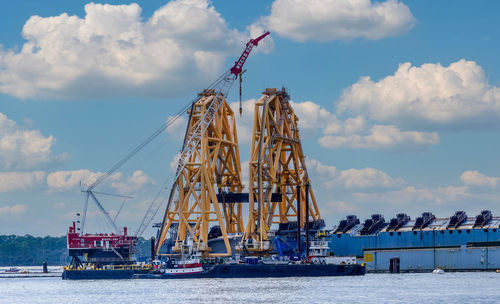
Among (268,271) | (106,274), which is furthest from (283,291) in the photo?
(106,274)

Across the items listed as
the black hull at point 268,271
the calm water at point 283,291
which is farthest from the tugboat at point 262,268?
the calm water at point 283,291

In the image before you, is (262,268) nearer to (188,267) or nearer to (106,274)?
(188,267)

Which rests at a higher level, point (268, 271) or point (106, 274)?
point (268, 271)

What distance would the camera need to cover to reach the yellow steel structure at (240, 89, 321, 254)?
6821 inches

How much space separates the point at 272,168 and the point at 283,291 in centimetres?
5790

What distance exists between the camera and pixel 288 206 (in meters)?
187

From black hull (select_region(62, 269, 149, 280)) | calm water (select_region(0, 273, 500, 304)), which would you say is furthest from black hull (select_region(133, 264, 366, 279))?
black hull (select_region(62, 269, 149, 280))

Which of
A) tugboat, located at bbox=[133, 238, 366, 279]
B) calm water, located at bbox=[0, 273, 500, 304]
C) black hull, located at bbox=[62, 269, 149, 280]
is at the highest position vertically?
tugboat, located at bbox=[133, 238, 366, 279]

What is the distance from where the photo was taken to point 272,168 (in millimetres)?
179250

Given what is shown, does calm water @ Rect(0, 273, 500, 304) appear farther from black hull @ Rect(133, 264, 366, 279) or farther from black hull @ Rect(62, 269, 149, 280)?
black hull @ Rect(62, 269, 149, 280)

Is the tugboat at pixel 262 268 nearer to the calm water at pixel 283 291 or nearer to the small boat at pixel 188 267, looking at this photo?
the small boat at pixel 188 267

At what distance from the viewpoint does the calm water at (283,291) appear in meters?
111

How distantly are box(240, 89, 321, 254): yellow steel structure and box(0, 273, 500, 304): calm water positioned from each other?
66.5 feet

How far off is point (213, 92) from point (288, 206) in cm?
2636
